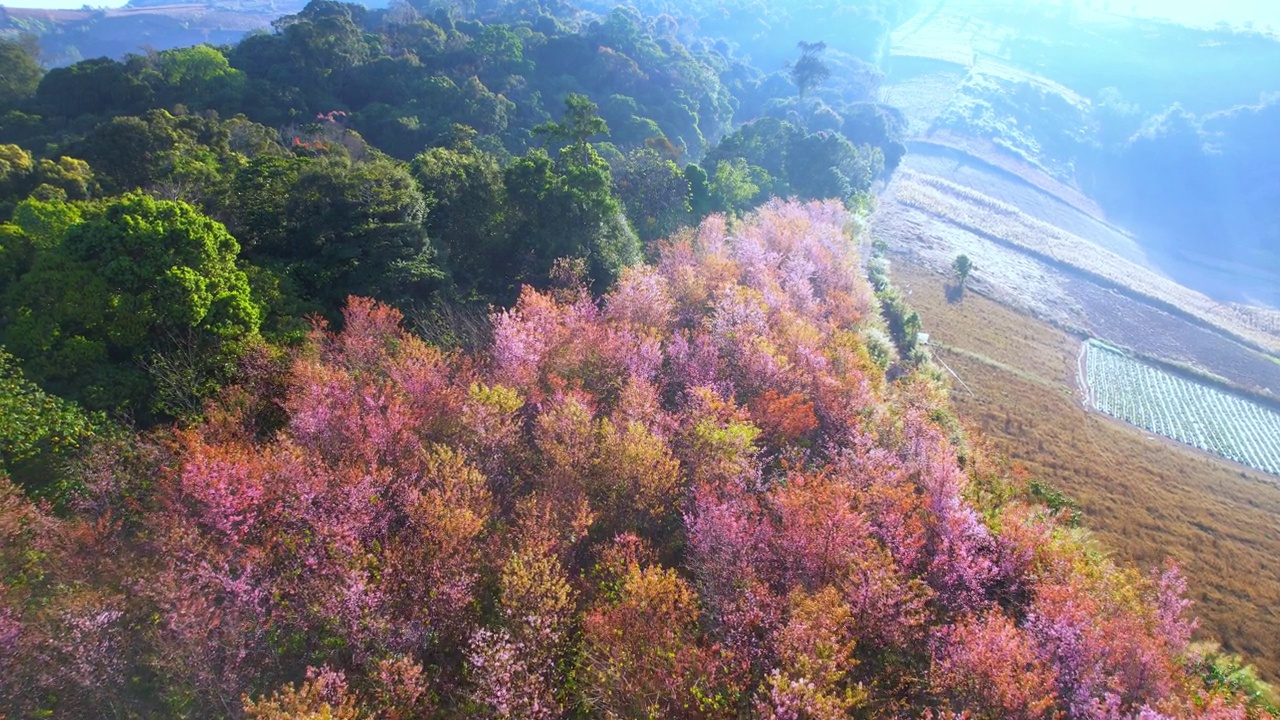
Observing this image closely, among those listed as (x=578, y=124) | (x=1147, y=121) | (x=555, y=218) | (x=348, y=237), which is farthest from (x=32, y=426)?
(x=1147, y=121)

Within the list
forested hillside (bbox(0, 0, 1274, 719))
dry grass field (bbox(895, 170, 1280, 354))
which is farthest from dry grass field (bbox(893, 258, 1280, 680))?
dry grass field (bbox(895, 170, 1280, 354))

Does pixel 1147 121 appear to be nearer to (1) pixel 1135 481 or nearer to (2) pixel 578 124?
(1) pixel 1135 481

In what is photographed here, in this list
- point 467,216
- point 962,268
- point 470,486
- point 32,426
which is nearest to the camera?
point 32,426

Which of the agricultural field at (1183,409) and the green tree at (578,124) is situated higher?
the green tree at (578,124)

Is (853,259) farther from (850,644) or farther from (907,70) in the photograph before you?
(907,70)

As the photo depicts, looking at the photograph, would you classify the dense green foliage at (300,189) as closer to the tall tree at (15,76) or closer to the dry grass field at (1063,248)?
the tall tree at (15,76)

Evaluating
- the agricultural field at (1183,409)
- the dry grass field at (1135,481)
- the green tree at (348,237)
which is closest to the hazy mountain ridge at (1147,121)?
the agricultural field at (1183,409)
